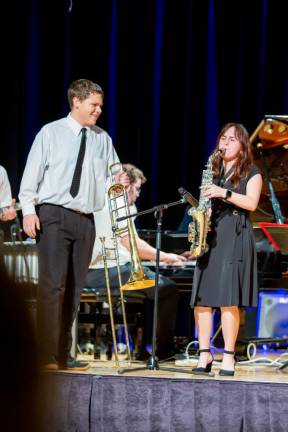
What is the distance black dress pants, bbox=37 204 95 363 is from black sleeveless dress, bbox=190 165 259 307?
0.69 meters

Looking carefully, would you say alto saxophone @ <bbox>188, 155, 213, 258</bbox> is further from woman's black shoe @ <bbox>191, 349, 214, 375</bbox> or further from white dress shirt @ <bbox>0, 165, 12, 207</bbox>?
white dress shirt @ <bbox>0, 165, 12, 207</bbox>

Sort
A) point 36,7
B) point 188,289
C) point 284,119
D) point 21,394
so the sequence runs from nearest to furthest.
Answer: point 21,394
point 284,119
point 188,289
point 36,7

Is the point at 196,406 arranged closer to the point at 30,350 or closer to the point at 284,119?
the point at 284,119

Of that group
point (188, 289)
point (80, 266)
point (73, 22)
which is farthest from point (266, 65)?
point (80, 266)

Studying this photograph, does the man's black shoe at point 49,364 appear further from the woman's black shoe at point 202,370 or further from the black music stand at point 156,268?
the woman's black shoe at point 202,370

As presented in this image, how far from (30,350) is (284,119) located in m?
4.99

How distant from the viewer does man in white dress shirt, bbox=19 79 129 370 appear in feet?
12.3

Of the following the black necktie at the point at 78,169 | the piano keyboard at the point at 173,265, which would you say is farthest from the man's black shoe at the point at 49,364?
the piano keyboard at the point at 173,265

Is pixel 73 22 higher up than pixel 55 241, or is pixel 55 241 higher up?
pixel 73 22

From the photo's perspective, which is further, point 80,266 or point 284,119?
point 284,119

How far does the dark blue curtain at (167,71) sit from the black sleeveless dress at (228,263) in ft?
11.5

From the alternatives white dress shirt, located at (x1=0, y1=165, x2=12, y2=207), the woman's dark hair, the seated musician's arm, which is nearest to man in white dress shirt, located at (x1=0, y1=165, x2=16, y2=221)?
white dress shirt, located at (x1=0, y1=165, x2=12, y2=207)

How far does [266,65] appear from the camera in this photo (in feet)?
24.9

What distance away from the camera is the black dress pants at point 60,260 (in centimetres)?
371
